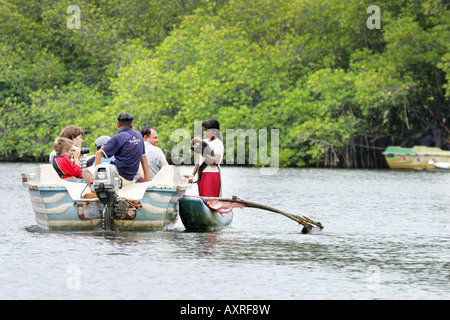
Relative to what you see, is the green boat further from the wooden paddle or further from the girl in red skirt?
the girl in red skirt

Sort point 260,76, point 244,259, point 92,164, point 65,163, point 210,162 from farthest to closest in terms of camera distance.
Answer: point 260,76 → point 92,164 → point 210,162 → point 65,163 → point 244,259

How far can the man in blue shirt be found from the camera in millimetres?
15781

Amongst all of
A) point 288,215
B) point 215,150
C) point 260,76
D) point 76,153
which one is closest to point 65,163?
point 76,153

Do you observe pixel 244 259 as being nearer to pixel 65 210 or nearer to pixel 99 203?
pixel 99 203

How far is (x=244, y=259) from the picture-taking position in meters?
13.2

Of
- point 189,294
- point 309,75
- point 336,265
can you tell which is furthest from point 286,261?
point 309,75

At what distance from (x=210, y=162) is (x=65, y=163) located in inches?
93.1

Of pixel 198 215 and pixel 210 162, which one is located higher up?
pixel 210 162

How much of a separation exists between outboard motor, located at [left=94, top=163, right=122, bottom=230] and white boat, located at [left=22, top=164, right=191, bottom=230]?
0.55 ft

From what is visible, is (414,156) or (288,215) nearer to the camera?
(288,215)

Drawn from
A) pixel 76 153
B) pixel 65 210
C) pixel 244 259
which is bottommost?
pixel 244 259

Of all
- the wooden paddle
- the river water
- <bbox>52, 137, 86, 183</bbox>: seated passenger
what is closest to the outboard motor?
the river water

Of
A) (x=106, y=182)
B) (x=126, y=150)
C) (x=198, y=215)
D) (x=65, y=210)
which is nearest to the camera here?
(x=106, y=182)
